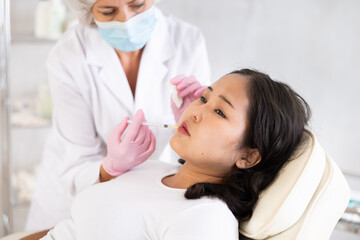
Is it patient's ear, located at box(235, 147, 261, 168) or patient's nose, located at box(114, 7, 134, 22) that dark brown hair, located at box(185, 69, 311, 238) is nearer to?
patient's ear, located at box(235, 147, 261, 168)

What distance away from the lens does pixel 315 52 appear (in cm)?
215

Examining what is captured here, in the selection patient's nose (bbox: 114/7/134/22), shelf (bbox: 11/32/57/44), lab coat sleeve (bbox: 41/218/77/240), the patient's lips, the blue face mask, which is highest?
patient's nose (bbox: 114/7/134/22)

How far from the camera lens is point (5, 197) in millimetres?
2473

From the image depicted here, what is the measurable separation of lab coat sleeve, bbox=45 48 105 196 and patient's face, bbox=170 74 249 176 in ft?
1.71

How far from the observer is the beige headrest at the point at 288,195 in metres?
1.08

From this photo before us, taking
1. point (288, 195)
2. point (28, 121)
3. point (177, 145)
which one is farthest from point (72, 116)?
point (28, 121)

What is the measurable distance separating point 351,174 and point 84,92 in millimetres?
1438

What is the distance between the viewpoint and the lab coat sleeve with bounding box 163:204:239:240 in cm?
106

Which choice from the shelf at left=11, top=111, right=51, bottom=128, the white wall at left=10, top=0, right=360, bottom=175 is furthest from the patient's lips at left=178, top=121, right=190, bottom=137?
the shelf at left=11, top=111, right=51, bottom=128

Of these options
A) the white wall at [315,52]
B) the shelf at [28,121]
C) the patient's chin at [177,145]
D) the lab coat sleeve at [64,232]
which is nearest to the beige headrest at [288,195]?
the patient's chin at [177,145]

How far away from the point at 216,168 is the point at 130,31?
24.8 inches

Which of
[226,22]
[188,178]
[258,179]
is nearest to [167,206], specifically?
[188,178]

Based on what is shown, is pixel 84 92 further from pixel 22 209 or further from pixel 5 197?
pixel 22 209

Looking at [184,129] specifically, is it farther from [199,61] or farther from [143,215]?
[199,61]
